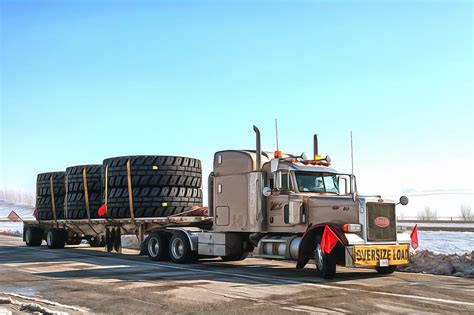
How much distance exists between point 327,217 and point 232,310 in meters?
4.93

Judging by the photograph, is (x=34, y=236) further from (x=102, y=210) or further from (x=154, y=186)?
(x=154, y=186)

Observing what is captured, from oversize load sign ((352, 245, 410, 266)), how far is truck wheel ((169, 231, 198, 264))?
5786 mm

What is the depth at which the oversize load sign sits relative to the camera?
36.3 feet

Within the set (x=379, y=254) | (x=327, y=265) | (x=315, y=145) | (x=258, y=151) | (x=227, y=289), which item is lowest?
(x=227, y=289)

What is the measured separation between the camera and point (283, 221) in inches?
512

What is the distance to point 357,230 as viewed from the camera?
11.4 m

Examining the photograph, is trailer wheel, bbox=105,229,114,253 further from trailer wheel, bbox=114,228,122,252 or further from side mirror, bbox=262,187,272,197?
side mirror, bbox=262,187,272,197

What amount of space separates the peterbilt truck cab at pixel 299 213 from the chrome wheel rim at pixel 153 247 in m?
1.91

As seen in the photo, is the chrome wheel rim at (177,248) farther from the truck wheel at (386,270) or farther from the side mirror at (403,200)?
the side mirror at (403,200)

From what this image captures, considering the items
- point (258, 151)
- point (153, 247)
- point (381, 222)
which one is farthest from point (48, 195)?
point (381, 222)

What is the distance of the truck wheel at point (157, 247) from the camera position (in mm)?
16109

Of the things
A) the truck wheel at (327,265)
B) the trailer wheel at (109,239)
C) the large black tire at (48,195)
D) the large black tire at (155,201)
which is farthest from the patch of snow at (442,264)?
the large black tire at (48,195)

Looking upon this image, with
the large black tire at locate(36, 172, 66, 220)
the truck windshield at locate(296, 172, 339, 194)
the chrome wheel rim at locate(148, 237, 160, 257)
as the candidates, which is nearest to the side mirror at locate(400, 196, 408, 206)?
the truck windshield at locate(296, 172, 339, 194)

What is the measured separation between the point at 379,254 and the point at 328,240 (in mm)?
1254
